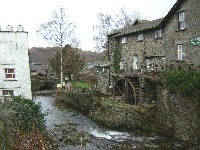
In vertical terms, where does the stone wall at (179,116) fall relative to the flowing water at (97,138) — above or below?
above

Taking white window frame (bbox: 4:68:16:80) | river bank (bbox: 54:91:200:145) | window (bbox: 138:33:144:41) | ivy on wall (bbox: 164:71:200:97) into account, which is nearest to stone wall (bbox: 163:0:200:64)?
ivy on wall (bbox: 164:71:200:97)

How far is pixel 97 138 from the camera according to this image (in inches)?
843

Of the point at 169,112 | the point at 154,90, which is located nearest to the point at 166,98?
the point at 169,112

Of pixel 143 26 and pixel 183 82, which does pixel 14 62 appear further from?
pixel 143 26

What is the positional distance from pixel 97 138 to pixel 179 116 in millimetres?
6026

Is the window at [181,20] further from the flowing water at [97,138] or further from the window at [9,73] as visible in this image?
the window at [9,73]

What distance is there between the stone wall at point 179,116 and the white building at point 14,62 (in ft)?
34.9

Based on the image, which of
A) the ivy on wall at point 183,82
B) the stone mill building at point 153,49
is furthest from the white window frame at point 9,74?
the ivy on wall at point 183,82

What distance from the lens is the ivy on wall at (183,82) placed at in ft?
58.2

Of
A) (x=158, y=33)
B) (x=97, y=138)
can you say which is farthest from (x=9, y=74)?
(x=158, y=33)

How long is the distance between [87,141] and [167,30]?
12568 millimetres

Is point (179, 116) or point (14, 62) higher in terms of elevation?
point (14, 62)

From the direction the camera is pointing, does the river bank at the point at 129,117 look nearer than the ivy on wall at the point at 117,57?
Yes

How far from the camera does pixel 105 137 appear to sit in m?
21.7
